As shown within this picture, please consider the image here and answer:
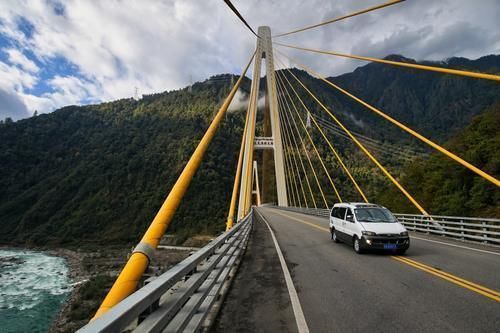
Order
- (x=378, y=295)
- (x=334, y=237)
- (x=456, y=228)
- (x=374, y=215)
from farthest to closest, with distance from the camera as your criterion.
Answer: (x=456, y=228) → (x=334, y=237) → (x=374, y=215) → (x=378, y=295)

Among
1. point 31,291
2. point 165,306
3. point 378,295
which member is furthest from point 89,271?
point 165,306

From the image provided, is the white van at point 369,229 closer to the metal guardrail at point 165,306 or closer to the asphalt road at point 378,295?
the asphalt road at point 378,295

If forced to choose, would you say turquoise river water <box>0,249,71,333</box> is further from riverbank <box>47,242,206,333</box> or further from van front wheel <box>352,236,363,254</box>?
van front wheel <box>352,236,363,254</box>

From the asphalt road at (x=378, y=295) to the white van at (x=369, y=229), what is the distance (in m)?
0.45

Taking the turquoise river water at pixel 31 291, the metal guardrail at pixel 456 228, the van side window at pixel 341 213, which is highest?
the van side window at pixel 341 213

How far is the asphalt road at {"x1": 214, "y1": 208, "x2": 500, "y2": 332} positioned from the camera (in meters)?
4.27

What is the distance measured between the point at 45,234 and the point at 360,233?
113 meters

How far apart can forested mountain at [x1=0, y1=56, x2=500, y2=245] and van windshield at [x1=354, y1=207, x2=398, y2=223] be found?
35.3 meters

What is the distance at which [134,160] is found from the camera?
447ft

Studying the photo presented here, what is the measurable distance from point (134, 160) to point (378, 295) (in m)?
141

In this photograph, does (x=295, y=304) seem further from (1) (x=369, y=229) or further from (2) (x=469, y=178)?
(2) (x=469, y=178)

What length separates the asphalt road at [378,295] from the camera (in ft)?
14.0

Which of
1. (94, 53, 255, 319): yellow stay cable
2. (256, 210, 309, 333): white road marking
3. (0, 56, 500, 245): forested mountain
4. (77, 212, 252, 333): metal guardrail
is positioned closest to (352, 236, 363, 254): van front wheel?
(256, 210, 309, 333): white road marking

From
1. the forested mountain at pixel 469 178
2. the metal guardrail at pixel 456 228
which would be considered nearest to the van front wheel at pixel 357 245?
the metal guardrail at pixel 456 228
